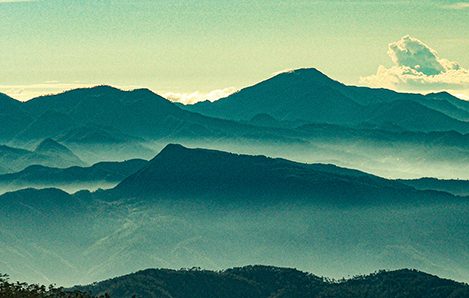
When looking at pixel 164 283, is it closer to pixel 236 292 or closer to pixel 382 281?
pixel 236 292

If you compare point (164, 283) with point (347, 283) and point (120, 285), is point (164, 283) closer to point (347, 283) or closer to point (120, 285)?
point (120, 285)

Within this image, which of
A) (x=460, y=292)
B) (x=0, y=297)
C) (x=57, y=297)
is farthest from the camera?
(x=460, y=292)

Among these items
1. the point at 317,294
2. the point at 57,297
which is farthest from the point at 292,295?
the point at 57,297

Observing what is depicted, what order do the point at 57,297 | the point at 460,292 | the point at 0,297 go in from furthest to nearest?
the point at 460,292, the point at 57,297, the point at 0,297

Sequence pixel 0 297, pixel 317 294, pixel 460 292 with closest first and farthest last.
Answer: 1. pixel 0 297
2. pixel 460 292
3. pixel 317 294

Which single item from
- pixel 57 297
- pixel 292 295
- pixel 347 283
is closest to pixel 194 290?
pixel 292 295

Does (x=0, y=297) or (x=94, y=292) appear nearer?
(x=0, y=297)

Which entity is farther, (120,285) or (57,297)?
(120,285)

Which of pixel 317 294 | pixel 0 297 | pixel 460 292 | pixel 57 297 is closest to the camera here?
pixel 0 297

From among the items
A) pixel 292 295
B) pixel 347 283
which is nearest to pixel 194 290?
pixel 292 295
